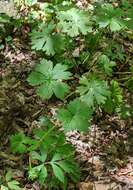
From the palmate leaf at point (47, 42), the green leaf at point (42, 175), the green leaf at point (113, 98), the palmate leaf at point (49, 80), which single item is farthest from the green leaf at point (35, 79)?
the green leaf at point (42, 175)

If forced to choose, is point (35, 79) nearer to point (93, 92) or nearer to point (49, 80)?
point (49, 80)

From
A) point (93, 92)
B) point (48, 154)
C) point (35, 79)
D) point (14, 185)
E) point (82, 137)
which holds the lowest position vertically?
point (14, 185)

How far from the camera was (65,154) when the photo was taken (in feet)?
9.06

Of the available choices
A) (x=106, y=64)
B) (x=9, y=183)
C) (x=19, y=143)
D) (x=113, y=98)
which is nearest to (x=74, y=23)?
(x=106, y=64)

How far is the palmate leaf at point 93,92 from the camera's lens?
9.62 ft

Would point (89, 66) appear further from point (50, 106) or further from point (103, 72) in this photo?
point (50, 106)

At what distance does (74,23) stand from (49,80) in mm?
553

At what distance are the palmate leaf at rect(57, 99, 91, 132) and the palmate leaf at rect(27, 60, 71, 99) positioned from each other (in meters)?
0.15

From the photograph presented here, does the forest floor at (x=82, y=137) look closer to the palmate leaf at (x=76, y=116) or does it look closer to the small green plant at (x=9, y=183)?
the small green plant at (x=9, y=183)

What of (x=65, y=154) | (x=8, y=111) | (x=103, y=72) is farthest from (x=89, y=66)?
(x=65, y=154)

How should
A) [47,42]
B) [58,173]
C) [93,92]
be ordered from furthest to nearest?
[47,42] < [93,92] < [58,173]

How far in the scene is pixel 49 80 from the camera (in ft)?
9.93

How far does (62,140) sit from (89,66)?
3.23ft

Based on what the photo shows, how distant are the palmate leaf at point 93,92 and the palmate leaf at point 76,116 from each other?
6 cm
